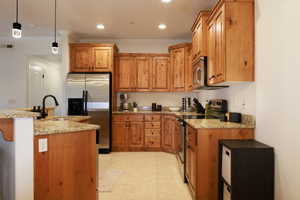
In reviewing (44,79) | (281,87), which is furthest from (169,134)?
(44,79)

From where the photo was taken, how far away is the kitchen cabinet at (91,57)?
484 centimetres

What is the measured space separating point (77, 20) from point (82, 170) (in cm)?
334

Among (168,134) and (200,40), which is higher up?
(200,40)

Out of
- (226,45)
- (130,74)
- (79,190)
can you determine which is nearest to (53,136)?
(79,190)

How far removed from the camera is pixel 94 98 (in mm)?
4629

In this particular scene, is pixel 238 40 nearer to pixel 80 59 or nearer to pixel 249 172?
pixel 249 172

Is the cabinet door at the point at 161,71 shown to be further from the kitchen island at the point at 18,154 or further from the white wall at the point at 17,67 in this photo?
the kitchen island at the point at 18,154

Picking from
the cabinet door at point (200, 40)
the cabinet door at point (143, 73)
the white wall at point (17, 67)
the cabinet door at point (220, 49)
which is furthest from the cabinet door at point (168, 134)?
the white wall at point (17, 67)

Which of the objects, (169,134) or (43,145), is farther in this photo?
(169,134)

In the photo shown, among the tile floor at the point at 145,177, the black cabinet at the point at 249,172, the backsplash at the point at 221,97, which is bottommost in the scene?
the tile floor at the point at 145,177

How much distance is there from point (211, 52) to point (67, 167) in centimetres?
238

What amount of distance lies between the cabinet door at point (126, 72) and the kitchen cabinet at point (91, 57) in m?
0.33

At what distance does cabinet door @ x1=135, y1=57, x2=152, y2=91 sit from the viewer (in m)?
5.12

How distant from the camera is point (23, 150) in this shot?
1.54 meters
